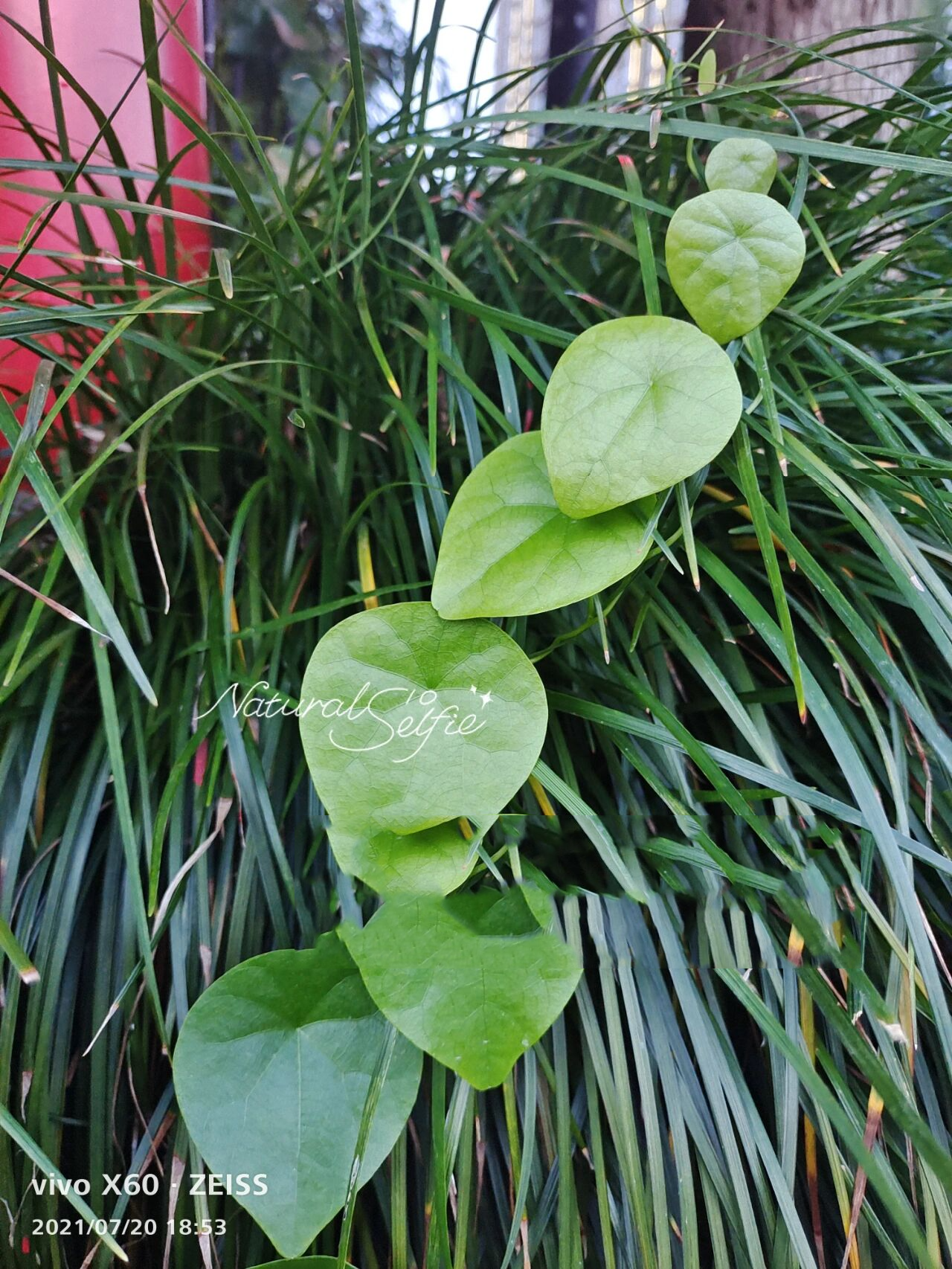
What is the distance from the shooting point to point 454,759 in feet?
0.94

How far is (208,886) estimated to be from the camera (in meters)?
0.34

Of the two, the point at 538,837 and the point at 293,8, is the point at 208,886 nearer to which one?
the point at 538,837

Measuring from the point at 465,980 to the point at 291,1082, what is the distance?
0.26 ft

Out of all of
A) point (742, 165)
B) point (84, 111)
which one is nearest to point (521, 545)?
point (742, 165)

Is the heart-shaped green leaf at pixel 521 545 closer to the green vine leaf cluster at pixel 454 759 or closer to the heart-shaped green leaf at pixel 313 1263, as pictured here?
the green vine leaf cluster at pixel 454 759

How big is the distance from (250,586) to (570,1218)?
1.04 feet

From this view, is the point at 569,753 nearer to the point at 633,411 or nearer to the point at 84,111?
the point at 633,411

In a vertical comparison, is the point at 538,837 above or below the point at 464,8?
below

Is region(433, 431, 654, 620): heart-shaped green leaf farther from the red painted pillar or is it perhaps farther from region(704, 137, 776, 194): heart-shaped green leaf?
the red painted pillar

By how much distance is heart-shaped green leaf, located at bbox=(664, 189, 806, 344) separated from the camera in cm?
30

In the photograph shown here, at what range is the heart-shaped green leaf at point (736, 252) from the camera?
0.30 metres

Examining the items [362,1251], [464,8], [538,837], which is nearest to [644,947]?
[538,837]

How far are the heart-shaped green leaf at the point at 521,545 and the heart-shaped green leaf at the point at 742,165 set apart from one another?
15cm

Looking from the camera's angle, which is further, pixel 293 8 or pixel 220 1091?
pixel 293 8
